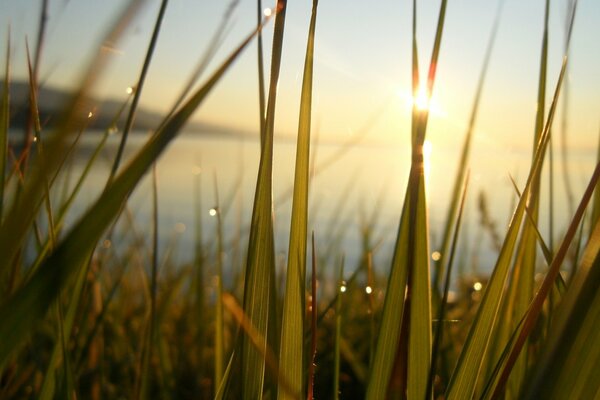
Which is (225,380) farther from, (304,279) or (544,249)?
(544,249)

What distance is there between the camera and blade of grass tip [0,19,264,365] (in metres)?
0.29

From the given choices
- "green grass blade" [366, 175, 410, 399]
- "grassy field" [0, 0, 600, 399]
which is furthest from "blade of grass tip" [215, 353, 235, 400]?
"green grass blade" [366, 175, 410, 399]

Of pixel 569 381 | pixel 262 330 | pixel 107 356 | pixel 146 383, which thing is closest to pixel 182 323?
pixel 107 356

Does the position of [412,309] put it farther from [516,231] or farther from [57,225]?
[57,225]

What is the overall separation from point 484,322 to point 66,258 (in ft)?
1.11

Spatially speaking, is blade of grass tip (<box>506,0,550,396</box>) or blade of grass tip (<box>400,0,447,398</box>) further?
blade of grass tip (<box>506,0,550,396</box>)

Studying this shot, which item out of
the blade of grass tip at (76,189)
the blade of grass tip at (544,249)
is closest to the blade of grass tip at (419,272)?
the blade of grass tip at (544,249)

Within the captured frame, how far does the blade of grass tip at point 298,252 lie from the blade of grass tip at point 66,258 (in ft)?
0.59

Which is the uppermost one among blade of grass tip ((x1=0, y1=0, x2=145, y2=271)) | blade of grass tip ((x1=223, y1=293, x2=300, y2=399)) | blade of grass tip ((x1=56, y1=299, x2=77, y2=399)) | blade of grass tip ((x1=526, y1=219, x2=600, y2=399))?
blade of grass tip ((x1=0, y1=0, x2=145, y2=271))

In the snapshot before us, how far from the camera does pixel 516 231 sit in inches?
20.0

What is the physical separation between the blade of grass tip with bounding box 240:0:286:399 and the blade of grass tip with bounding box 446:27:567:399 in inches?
6.2

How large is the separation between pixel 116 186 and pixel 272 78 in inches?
6.3

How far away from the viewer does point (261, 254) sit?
477 millimetres

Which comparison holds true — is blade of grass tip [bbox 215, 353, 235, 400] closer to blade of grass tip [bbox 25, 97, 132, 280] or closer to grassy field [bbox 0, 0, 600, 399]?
grassy field [bbox 0, 0, 600, 399]
